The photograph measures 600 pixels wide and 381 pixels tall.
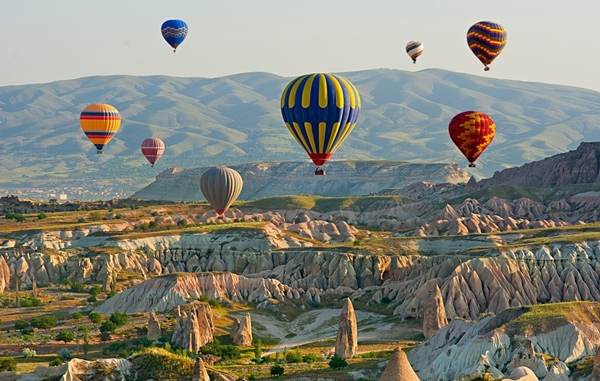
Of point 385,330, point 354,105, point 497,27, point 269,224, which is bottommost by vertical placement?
point 385,330

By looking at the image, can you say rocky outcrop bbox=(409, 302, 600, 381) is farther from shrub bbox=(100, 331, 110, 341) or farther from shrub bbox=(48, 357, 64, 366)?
shrub bbox=(100, 331, 110, 341)

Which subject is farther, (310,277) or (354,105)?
(310,277)

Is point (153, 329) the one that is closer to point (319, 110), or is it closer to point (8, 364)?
point (8, 364)

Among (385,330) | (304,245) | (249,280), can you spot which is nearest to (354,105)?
(385,330)

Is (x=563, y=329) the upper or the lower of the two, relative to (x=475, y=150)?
lower

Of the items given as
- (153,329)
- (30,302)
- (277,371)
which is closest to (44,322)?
(153,329)

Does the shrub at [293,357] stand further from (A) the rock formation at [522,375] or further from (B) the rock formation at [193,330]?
(A) the rock formation at [522,375]

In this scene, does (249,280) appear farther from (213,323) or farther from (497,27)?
(497,27)
